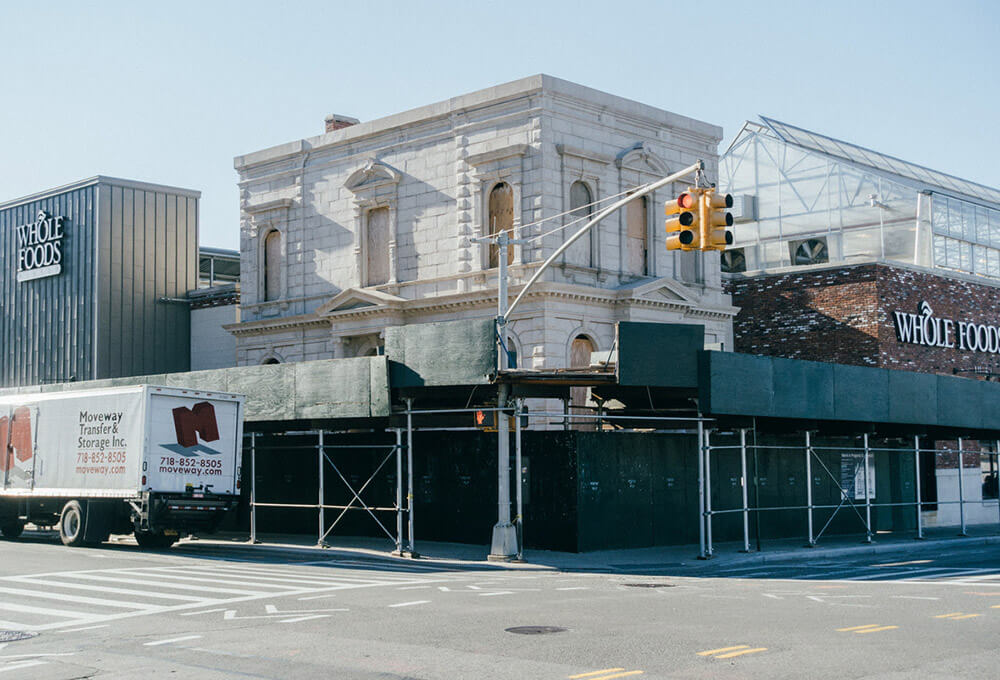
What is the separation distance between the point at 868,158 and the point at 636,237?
13975mm

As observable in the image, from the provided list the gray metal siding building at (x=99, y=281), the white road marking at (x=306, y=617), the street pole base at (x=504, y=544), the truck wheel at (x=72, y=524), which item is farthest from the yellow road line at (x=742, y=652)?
the gray metal siding building at (x=99, y=281)

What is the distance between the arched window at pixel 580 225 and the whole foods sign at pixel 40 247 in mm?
24446

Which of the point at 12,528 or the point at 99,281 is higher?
the point at 99,281

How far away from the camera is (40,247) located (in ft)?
167

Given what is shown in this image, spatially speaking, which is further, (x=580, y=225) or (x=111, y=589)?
(x=580, y=225)

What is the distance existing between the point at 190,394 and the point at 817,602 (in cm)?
1621

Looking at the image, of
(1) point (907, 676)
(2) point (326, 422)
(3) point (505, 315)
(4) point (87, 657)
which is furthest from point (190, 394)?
(1) point (907, 676)

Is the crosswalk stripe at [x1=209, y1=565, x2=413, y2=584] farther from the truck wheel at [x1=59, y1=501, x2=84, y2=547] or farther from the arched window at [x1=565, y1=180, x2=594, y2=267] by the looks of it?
the arched window at [x1=565, y1=180, x2=594, y2=267]

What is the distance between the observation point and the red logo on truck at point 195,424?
27.0 m

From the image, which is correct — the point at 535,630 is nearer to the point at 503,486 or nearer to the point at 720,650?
the point at 720,650

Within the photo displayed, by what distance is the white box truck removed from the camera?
26.4 metres

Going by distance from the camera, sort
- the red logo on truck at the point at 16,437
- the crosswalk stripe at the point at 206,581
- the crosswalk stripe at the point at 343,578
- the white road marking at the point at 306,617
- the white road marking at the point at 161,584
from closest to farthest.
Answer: the white road marking at the point at 306,617 < the white road marking at the point at 161,584 < the crosswalk stripe at the point at 206,581 < the crosswalk stripe at the point at 343,578 < the red logo on truck at the point at 16,437

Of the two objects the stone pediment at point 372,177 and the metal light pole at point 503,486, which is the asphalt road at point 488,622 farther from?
the stone pediment at point 372,177

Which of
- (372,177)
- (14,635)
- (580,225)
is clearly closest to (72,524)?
(14,635)
